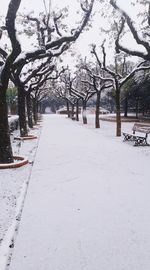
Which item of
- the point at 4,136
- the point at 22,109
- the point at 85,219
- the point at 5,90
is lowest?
the point at 85,219

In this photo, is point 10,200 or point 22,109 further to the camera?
point 22,109

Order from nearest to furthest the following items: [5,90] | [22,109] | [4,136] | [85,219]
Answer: [85,219], [5,90], [4,136], [22,109]

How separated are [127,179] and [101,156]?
3.84 metres

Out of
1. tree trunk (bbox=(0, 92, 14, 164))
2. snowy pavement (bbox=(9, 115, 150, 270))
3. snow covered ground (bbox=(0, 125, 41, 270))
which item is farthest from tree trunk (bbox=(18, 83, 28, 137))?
snowy pavement (bbox=(9, 115, 150, 270))

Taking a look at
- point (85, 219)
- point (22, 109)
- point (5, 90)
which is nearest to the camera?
point (85, 219)

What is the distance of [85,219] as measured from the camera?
5480 mm

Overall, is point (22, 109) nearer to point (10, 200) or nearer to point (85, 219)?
point (10, 200)

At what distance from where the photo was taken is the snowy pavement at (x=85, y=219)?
4113 mm

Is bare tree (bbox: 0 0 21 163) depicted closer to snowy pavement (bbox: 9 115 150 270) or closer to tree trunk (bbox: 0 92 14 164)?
tree trunk (bbox: 0 92 14 164)

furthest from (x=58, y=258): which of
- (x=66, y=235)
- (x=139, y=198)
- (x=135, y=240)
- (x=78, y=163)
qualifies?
(x=78, y=163)

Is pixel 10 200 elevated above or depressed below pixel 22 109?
below

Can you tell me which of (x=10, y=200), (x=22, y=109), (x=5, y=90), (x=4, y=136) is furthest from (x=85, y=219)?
(x=22, y=109)

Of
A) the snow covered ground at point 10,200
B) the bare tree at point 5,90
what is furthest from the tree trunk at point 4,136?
the snow covered ground at point 10,200

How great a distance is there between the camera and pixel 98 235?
4.83 meters
